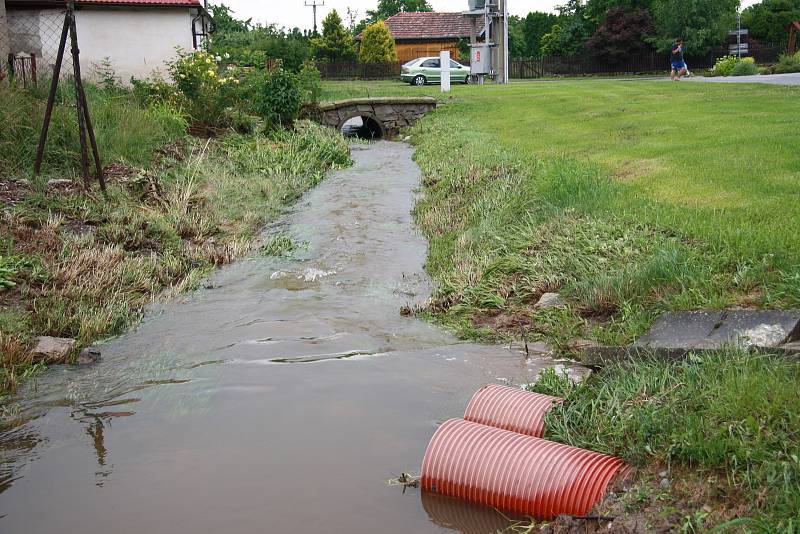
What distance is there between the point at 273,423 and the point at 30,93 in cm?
1018

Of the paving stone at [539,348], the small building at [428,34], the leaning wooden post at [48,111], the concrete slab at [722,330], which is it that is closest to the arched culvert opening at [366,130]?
the leaning wooden post at [48,111]

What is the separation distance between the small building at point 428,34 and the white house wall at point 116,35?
3405cm

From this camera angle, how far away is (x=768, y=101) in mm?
14812

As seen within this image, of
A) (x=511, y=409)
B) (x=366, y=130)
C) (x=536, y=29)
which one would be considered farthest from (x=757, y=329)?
(x=536, y=29)

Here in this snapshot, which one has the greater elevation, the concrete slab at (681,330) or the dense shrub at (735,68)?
the dense shrub at (735,68)

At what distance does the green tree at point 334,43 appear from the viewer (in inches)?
2026

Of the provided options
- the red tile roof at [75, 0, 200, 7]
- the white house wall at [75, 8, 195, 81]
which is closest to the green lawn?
the red tile roof at [75, 0, 200, 7]

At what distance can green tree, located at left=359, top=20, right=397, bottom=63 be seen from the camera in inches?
2021

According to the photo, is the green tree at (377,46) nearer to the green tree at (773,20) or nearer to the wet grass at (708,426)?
the green tree at (773,20)

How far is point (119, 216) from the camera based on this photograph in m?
10.1

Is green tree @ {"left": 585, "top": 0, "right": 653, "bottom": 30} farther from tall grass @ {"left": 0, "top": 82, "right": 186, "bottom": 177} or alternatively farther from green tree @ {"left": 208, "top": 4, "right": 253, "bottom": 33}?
tall grass @ {"left": 0, "top": 82, "right": 186, "bottom": 177}

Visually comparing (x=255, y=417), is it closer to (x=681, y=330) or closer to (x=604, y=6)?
(x=681, y=330)

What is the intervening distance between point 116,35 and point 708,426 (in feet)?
72.8

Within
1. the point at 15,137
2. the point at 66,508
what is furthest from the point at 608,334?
the point at 15,137
